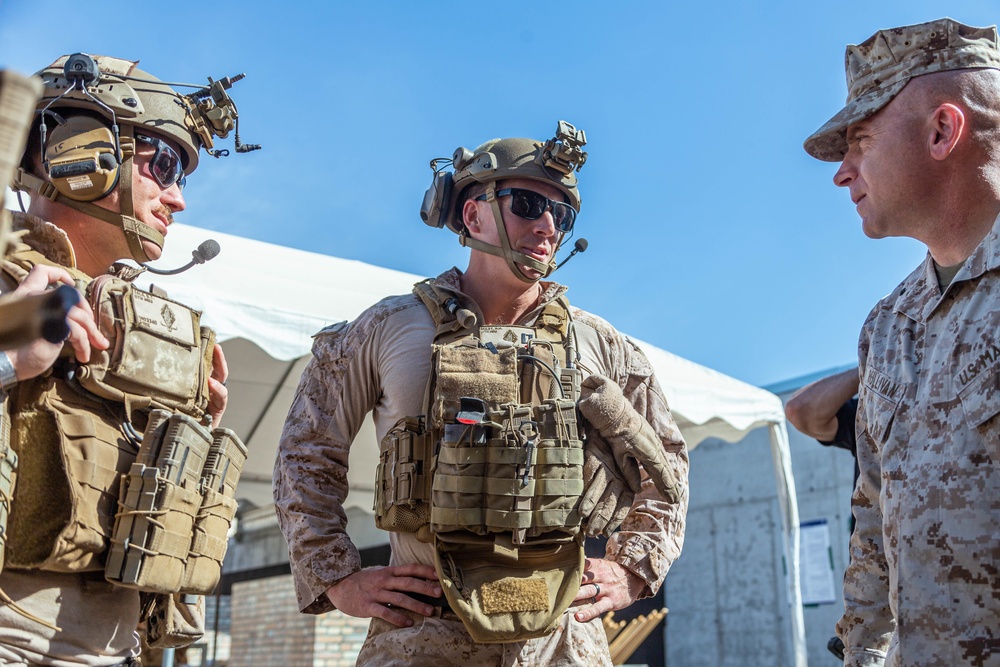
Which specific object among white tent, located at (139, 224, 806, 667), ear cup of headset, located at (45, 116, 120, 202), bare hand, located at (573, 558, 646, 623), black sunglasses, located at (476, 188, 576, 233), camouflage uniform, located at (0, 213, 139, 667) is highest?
white tent, located at (139, 224, 806, 667)

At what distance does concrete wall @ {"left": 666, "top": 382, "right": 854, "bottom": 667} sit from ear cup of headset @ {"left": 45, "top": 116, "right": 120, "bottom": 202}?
10559 millimetres

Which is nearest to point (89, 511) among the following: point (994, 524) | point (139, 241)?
point (139, 241)

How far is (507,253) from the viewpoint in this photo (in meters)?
2.80

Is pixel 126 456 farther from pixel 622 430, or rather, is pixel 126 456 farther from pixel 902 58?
→ pixel 902 58

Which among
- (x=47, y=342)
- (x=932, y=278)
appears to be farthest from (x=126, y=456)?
(x=932, y=278)

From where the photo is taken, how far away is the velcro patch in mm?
2268

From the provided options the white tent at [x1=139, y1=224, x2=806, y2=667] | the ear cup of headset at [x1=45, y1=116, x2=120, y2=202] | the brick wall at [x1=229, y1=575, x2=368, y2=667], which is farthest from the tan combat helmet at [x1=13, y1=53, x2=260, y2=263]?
the brick wall at [x1=229, y1=575, x2=368, y2=667]

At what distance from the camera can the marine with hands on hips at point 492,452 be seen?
91.7 inches

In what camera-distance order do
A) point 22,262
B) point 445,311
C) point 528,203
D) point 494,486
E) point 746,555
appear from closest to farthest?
point 22,262
point 494,486
point 445,311
point 528,203
point 746,555

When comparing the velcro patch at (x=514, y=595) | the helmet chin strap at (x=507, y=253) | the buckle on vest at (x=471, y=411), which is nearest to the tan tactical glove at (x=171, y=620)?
the velcro patch at (x=514, y=595)

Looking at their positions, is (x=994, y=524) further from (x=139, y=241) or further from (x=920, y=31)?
(x=139, y=241)

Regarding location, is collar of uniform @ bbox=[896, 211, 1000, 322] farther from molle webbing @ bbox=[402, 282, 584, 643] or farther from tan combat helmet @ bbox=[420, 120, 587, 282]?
tan combat helmet @ bbox=[420, 120, 587, 282]

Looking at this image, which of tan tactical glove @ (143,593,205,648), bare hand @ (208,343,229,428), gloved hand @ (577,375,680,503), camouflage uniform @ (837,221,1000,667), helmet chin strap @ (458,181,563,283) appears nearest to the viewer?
camouflage uniform @ (837,221,1000,667)

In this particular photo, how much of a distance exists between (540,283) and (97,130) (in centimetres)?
140
